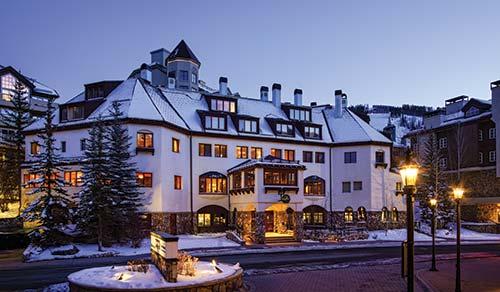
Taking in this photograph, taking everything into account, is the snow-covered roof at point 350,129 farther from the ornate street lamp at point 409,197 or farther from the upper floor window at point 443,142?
the ornate street lamp at point 409,197

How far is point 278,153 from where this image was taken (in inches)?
1870

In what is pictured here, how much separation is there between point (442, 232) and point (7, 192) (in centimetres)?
4176

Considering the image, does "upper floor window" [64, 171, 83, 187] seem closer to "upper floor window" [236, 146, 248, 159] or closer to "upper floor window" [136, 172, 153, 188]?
"upper floor window" [136, 172, 153, 188]

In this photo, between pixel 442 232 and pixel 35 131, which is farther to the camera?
pixel 442 232

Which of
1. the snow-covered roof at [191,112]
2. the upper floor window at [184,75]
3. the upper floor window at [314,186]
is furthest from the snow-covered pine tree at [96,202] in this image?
the upper floor window at [184,75]

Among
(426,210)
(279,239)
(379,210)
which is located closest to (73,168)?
(279,239)

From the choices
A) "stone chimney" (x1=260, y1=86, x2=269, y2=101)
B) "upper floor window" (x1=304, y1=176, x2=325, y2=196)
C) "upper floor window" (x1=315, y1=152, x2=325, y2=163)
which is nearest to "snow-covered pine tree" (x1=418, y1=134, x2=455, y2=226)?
"upper floor window" (x1=304, y1=176, x2=325, y2=196)

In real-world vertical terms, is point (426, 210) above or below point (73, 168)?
below

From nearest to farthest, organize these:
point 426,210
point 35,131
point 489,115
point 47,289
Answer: point 47,289
point 35,131
point 426,210
point 489,115

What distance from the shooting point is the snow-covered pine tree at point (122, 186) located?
3262 cm

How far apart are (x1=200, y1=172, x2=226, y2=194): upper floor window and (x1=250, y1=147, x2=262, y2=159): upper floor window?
3.78 m

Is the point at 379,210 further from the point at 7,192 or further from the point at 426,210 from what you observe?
the point at 7,192

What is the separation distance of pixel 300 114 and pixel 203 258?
2756 cm

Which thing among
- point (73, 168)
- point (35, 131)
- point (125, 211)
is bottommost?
point (125, 211)
